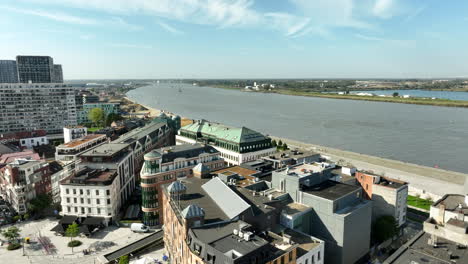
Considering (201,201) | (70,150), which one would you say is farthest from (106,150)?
(201,201)

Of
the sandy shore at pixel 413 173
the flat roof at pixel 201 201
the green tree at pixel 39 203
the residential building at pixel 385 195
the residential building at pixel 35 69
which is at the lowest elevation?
the sandy shore at pixel 413 173

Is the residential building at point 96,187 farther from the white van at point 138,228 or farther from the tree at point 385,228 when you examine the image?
the tree at point 385,228

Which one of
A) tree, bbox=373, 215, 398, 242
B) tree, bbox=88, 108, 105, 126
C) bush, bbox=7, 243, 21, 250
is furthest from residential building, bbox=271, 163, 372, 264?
tree, bbox=88, 108, 105, 126

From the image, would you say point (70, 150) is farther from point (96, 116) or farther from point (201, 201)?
point (96, 116)

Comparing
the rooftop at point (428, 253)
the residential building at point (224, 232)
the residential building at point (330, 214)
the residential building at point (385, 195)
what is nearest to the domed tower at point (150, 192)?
the residential building at point (224, 232)

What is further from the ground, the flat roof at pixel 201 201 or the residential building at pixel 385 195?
the flat roof at pixel 201 201

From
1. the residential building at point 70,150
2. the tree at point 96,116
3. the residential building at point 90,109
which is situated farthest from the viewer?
the residential building at point 90,109
